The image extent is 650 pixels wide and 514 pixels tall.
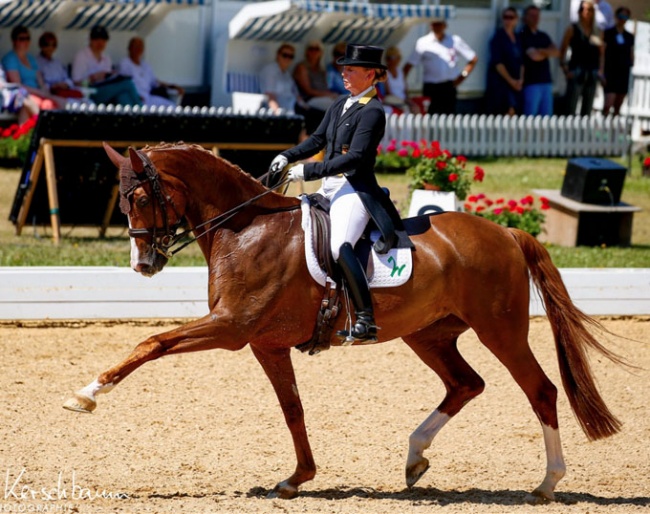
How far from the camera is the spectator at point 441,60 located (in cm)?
1783

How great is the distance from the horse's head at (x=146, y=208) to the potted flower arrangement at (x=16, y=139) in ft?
31.5

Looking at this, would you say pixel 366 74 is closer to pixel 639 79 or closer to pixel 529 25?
pixel 529 25

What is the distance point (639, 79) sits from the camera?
2078cm

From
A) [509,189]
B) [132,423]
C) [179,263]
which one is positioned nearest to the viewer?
[132,423]

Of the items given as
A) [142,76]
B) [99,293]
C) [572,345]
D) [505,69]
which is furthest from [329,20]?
[572,345]

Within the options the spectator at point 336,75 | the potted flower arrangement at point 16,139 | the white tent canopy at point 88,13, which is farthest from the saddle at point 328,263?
the spectator at point 336,75

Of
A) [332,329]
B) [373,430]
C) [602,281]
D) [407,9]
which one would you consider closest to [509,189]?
[407,9]

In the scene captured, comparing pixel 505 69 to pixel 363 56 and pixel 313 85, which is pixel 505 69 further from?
pixel 363 56

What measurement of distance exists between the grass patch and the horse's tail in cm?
453

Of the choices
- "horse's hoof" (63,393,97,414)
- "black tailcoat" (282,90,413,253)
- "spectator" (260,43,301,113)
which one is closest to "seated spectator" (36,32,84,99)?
"spectator" (260,43,301,113)

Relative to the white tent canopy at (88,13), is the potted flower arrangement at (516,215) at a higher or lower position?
lower

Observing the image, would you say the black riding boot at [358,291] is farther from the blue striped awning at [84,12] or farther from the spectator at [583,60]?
the spectator at [583,60]

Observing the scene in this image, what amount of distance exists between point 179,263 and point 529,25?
9817 mm

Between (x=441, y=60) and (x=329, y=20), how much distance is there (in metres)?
1.80
